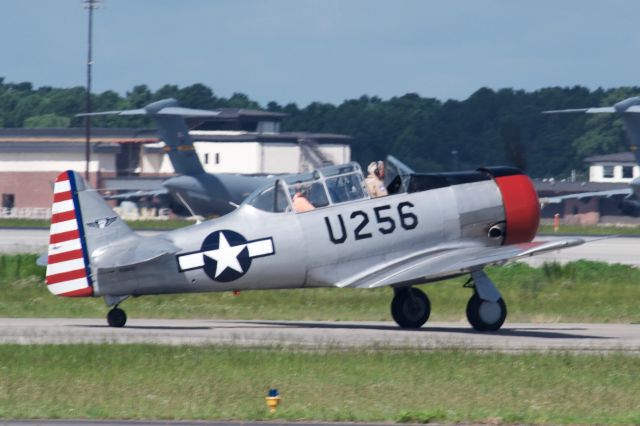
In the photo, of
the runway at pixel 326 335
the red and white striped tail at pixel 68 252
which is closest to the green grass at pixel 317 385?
the runway at pixel 326 335

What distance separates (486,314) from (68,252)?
5.10 metres

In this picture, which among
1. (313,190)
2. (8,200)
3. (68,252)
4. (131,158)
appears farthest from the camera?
(131,158)

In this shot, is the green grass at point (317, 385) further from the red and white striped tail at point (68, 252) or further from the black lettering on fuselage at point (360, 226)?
the black lettering on fuselage at point (360, 226)

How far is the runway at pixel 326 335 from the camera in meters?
13.3

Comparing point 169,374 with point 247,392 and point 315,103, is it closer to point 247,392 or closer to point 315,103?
point 247,392

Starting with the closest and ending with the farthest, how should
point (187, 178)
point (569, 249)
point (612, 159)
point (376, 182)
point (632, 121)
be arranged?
point (376, 182) < point (569, 249) < point (632, 121) < point (187, 178) < point (612, 159)

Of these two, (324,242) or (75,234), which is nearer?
(75,234)

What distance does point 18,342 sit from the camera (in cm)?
1324

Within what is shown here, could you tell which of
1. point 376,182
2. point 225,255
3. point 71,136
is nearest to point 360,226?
point 376,182

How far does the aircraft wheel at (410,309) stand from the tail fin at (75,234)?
3661mm

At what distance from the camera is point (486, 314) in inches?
592

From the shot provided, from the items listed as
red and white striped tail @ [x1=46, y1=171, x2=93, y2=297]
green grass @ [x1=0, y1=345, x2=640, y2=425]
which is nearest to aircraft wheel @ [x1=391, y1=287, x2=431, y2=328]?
green grass @ [x1=0, y1=345, x2=640, y2=425]

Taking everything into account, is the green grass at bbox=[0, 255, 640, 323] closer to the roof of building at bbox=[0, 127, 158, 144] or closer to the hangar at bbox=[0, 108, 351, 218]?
the hangar at bbox=[0, 108, 351, 218]

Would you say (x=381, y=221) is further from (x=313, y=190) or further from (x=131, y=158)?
(x=131, y=158)
